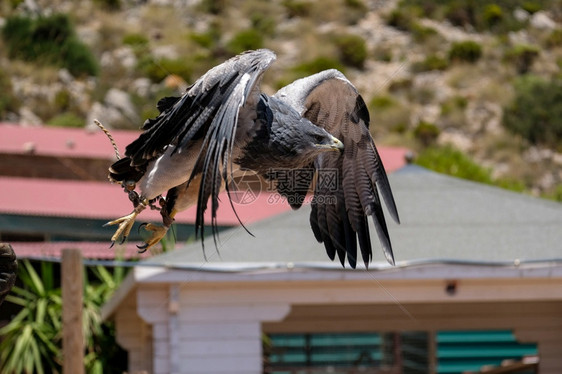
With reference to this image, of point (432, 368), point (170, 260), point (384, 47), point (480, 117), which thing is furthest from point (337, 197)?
point (384, 47)

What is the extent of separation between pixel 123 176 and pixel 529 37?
37438 mm

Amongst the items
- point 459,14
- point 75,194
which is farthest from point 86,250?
point 459,14

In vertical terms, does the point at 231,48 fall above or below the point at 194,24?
below

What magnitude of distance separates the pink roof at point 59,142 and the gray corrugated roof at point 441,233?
25.0 feet

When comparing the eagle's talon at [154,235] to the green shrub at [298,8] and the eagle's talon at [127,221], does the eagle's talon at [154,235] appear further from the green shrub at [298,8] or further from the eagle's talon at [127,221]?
the green shrub at [298,8]

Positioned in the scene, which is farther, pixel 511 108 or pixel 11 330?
pixel 511 108

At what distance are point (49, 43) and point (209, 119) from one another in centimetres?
3215

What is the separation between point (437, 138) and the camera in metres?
33.1

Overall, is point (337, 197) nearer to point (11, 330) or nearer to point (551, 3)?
point (11, 330)

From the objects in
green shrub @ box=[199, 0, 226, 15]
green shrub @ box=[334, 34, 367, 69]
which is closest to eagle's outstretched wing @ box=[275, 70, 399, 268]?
green shrub @ box=[334, 34, 367, 69]

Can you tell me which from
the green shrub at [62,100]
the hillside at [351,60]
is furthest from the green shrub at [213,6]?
the green shrub at [62,100]

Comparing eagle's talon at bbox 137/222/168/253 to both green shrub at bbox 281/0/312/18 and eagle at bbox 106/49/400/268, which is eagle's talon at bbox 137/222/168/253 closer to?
eagle at bbox 106/49/400/268

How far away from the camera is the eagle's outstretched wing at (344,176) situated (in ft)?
19.4

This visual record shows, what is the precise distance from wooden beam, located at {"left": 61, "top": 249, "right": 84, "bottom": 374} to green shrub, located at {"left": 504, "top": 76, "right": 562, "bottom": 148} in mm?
25963
